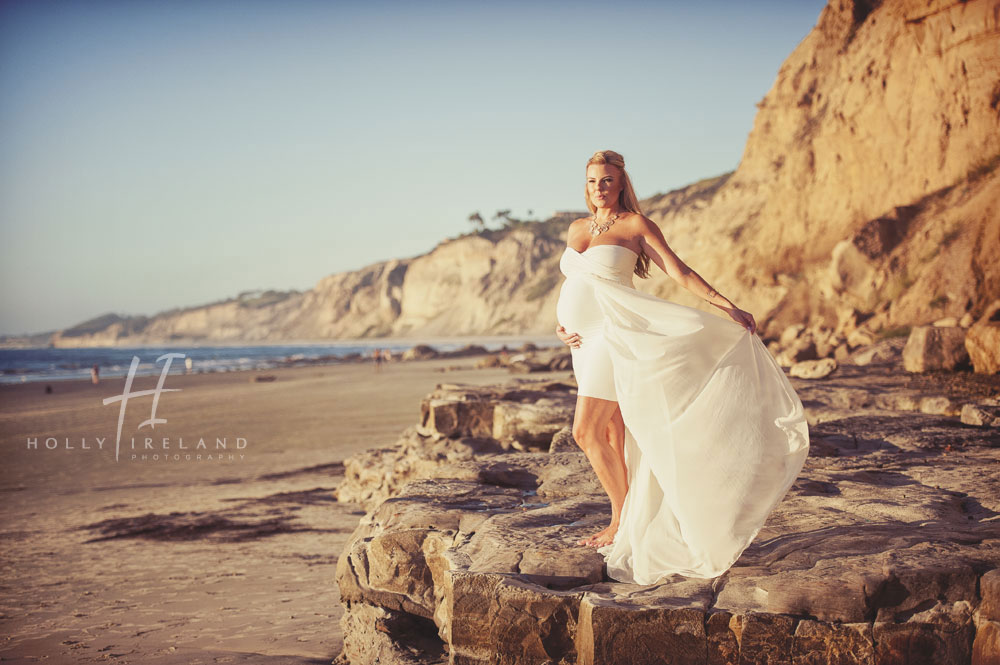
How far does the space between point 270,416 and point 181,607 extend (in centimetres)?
1146

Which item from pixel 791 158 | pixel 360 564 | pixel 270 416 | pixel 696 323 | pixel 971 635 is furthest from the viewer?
pixel 791 158

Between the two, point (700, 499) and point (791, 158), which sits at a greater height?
point (791, 158)

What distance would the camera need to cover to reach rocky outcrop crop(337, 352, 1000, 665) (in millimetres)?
2973

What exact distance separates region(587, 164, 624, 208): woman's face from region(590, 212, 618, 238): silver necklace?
75 mm

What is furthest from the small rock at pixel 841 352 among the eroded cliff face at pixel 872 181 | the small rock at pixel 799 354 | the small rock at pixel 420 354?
the small rock at pixel 420 354

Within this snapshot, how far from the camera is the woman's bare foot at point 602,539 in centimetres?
367

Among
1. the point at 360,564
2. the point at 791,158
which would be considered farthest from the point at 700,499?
the point at 791,158

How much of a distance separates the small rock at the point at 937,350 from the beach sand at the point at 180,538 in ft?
28.5

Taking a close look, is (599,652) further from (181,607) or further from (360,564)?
(181,607)

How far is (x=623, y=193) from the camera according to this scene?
4.00 metres

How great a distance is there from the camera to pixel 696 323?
11.9 feet

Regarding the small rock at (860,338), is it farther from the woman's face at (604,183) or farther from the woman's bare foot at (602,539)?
the woman's bare foot at (602,539)

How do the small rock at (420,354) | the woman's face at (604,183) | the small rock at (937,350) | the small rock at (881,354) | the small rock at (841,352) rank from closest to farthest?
the woman's face at (604,183), the small rock at (937,350), the small rock at (881,354), the small rock at (841,352), the small rock at (420,354)

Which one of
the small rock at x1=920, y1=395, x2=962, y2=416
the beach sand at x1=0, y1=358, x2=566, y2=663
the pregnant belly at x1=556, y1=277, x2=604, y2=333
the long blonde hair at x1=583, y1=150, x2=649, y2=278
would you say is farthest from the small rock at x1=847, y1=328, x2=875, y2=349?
the pregnant belly at x1=556, y1=277, x2=604, y2=333
